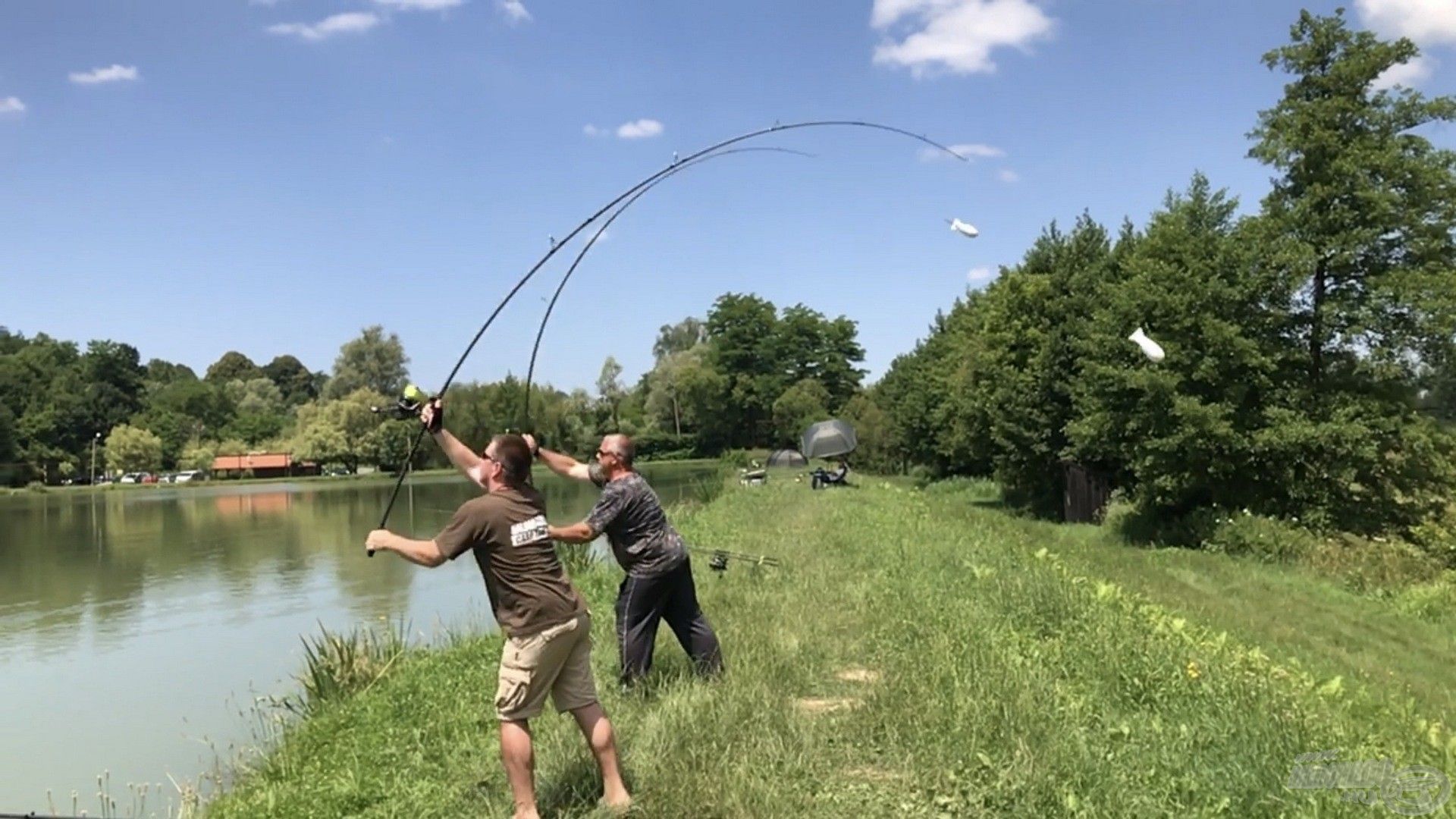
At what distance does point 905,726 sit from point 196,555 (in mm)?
25963

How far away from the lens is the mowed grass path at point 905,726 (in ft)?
14.6

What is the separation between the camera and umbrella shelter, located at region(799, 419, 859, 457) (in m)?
35.8

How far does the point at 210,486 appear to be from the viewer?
7706 cm

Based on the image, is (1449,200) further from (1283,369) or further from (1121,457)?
(1121,457)

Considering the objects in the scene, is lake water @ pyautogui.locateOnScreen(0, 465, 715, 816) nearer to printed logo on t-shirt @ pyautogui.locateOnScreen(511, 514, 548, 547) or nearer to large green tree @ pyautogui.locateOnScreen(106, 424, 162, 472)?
printed logo on t-shirt @ pyautogui.locateOnScreen(511, 514, 548, 547)

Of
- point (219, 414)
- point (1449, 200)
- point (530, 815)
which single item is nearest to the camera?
point (530, 815)

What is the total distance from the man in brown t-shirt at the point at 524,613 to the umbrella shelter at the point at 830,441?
101 feet

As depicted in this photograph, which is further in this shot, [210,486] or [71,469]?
[71,469]

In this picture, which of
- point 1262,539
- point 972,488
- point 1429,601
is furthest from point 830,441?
point 1429,601

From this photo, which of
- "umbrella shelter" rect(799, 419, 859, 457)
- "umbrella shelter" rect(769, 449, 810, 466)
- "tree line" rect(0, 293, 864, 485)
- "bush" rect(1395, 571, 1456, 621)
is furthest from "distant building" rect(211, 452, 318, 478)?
"bush" rect(1395, 571, 1456, 621)

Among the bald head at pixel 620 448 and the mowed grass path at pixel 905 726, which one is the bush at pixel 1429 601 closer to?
the mowed grass path at pixel 905 726

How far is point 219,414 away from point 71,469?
24.6 m

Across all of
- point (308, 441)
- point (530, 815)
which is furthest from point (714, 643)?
point (308, 441)

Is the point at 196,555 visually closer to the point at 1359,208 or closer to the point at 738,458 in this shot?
the point at 1359,208
